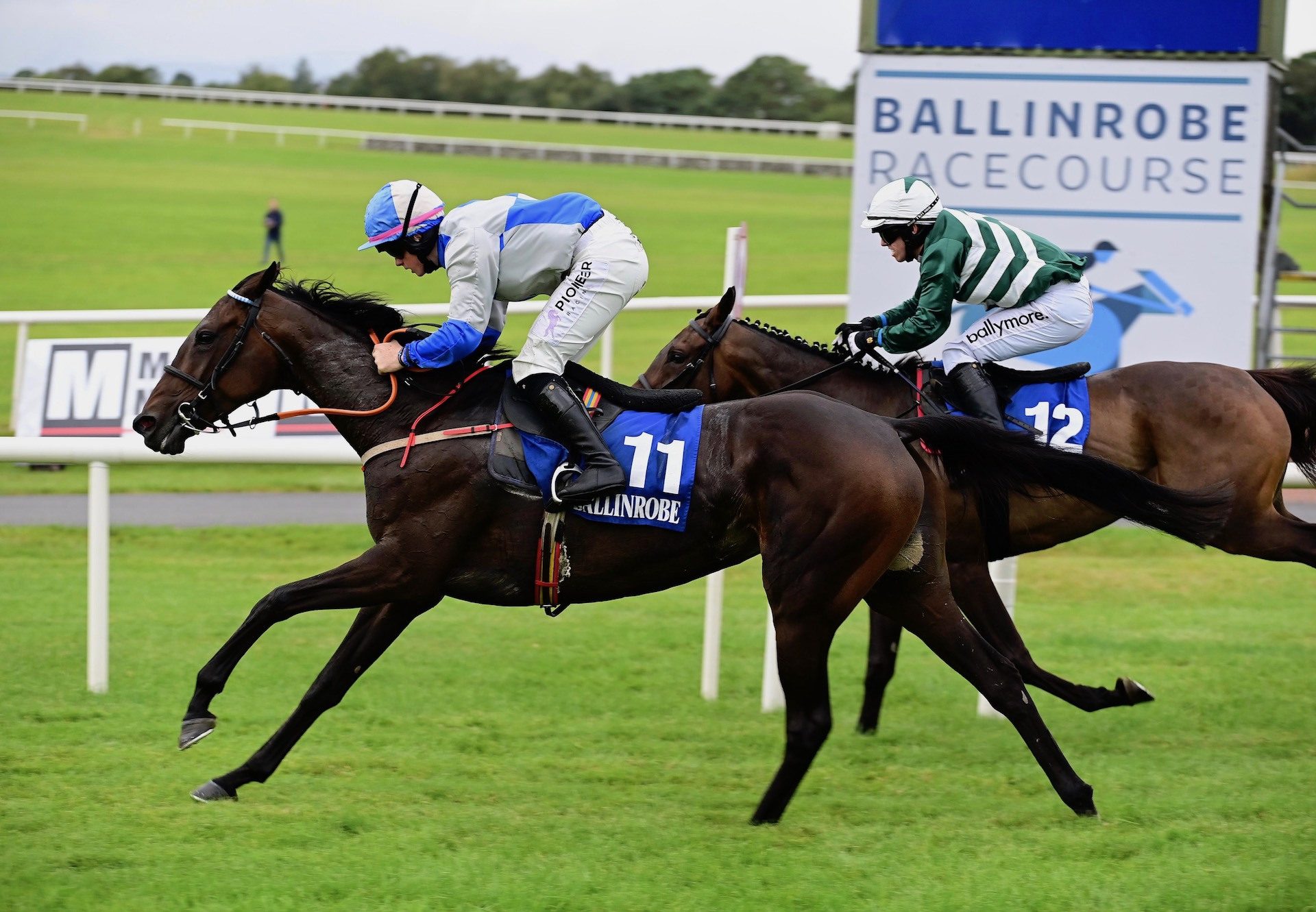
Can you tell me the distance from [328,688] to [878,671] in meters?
2.13

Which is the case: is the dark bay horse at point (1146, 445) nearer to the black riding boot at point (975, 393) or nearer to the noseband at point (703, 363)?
the noseband at point (703, 363)

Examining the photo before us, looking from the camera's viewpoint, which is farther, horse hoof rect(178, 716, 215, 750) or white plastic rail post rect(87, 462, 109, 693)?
white plastic rail post rect(87, 462, 109, 693)

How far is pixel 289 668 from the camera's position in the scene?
604cm

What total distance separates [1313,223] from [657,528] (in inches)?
1159

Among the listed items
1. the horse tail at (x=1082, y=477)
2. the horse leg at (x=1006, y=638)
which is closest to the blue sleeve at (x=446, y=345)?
the horse tail at (x=1082, y=477)

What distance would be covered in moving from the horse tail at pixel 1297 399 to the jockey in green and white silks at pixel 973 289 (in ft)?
2.53

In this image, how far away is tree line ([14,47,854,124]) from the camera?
60.6 meters

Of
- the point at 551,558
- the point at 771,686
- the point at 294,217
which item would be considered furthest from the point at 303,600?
the point at 294,217

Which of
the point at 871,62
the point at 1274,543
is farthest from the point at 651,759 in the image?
Result: the point at 871,62

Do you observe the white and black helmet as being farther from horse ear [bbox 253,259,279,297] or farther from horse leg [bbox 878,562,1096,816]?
horse ear [bbox 253,259,279,297]

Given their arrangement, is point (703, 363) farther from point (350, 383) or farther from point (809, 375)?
point (350, 383)

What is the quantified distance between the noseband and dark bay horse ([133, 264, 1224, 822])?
1039 mm

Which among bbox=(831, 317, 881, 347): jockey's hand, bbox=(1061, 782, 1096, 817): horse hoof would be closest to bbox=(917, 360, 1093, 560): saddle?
bbox=(831, 317, 881, 347): jockey's hand

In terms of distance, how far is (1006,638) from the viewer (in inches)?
204
